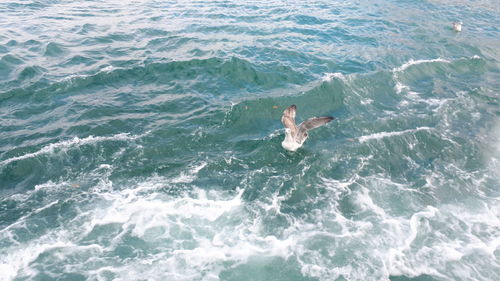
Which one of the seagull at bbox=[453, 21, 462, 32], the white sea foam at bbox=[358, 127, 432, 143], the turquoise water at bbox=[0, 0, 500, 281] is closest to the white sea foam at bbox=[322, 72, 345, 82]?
the turquoise water at bbox=[0, 0, 500, 281]

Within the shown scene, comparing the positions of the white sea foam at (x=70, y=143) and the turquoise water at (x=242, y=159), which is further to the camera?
the white sea foam at (x=70, y=143)

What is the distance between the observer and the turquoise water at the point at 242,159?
8.42m

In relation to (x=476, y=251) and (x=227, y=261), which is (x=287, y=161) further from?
(x=476, y=251)

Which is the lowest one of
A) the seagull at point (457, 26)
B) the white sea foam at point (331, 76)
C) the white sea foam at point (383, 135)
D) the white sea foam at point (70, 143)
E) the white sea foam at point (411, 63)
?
the white sea foam at point (383, 135)

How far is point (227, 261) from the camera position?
834 cm

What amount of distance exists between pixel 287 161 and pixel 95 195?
6305mm

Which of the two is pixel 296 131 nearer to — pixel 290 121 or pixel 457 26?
pixel 290 121

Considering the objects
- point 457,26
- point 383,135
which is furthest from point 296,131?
point 457,26

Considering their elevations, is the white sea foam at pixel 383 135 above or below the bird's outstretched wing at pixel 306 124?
below

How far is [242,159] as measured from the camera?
11.6 metres

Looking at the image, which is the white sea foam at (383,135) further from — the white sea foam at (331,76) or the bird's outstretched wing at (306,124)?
the white sea foam at (331,76)

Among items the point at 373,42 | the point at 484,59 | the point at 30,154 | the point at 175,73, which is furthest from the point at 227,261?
the point at 484,59

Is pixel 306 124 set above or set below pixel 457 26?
below

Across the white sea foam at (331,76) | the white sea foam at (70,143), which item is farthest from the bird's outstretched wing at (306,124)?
the white sea foam at (70,143)
